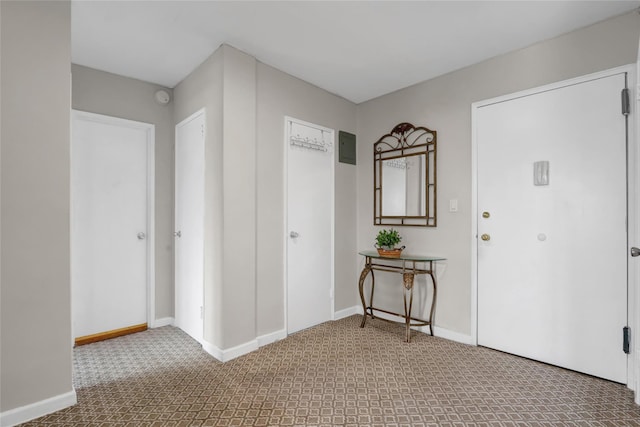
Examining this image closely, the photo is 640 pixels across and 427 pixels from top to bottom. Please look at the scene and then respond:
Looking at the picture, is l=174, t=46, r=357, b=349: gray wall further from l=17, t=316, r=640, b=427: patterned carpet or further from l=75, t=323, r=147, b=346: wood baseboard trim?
l=75, t=323, r=147, b=346: wood baseboard trim

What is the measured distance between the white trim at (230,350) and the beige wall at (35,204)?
36.4 inches

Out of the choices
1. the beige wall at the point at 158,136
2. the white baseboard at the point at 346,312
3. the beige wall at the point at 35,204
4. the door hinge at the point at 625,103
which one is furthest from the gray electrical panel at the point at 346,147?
the beige wall at the point at 35,204

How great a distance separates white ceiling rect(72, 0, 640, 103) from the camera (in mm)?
2080

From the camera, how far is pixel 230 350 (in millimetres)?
2516

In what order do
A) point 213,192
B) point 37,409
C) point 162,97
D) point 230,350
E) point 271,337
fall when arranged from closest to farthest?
point 37,409 < point 230,350 < point 213,192 < point 271,337 < point 162,97

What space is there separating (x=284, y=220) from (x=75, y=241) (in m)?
1.84

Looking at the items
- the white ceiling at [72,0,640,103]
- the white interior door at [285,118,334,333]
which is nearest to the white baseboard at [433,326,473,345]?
the white interior door at [285,118,334,333]

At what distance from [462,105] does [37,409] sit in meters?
3.66

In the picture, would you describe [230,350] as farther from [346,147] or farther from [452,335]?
[346,147]

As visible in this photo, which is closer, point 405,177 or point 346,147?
point 405,177

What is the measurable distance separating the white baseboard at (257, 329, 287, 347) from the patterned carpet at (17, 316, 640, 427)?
0.24ft

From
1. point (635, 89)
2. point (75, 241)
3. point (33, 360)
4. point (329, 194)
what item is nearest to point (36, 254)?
point (33, 360)

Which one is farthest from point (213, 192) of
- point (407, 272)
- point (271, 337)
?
point (407, 272)

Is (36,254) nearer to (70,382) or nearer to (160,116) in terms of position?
(70,382)
